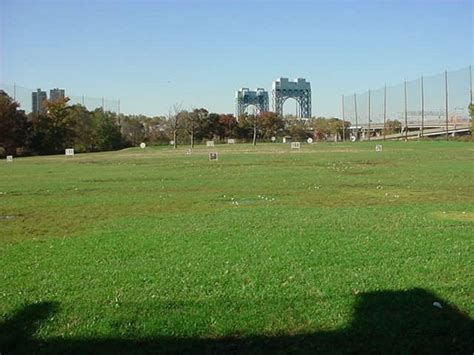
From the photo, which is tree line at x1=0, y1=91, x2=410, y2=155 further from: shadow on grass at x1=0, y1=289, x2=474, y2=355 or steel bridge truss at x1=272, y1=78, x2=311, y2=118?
shadow on grass at x1=0, y1=289, x2=474, y2=355

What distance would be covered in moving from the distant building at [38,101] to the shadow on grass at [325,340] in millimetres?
81193

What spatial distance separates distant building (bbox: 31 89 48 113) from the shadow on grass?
81193mm

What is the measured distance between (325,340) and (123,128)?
9600 centimetres

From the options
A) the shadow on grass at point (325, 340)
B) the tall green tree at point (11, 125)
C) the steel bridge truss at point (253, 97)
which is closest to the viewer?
the shadow on grass at point (325, 340)

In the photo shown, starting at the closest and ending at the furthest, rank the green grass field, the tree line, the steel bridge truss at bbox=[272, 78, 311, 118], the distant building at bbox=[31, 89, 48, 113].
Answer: the green grass field → the tree line → the distant building at bbox=[31, 89, 48, 113] → the steel bridge truss at bbox=[272, 78, 311, 118]

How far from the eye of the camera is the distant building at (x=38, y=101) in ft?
274

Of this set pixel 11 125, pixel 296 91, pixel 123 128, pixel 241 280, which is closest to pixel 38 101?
pixel 123 128

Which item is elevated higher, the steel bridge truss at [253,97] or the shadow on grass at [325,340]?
the steel bridge truss at [253,97]

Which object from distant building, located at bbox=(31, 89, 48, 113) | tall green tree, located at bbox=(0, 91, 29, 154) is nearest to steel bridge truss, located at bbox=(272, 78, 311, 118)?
distant building, located at bbox=(31, 89, 48, 113)

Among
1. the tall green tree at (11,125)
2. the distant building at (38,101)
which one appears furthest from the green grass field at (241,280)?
the distant building at (38,101)

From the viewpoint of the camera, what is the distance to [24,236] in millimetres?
10523

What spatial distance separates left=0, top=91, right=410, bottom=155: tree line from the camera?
7238 centimetres

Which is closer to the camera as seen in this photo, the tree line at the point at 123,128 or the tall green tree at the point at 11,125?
the tall green tree at the point at 11,125

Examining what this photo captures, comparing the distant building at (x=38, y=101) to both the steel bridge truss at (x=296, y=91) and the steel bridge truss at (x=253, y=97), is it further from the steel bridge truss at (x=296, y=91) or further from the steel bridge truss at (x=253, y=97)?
the steel bridge truss at (x=296, y=91)
